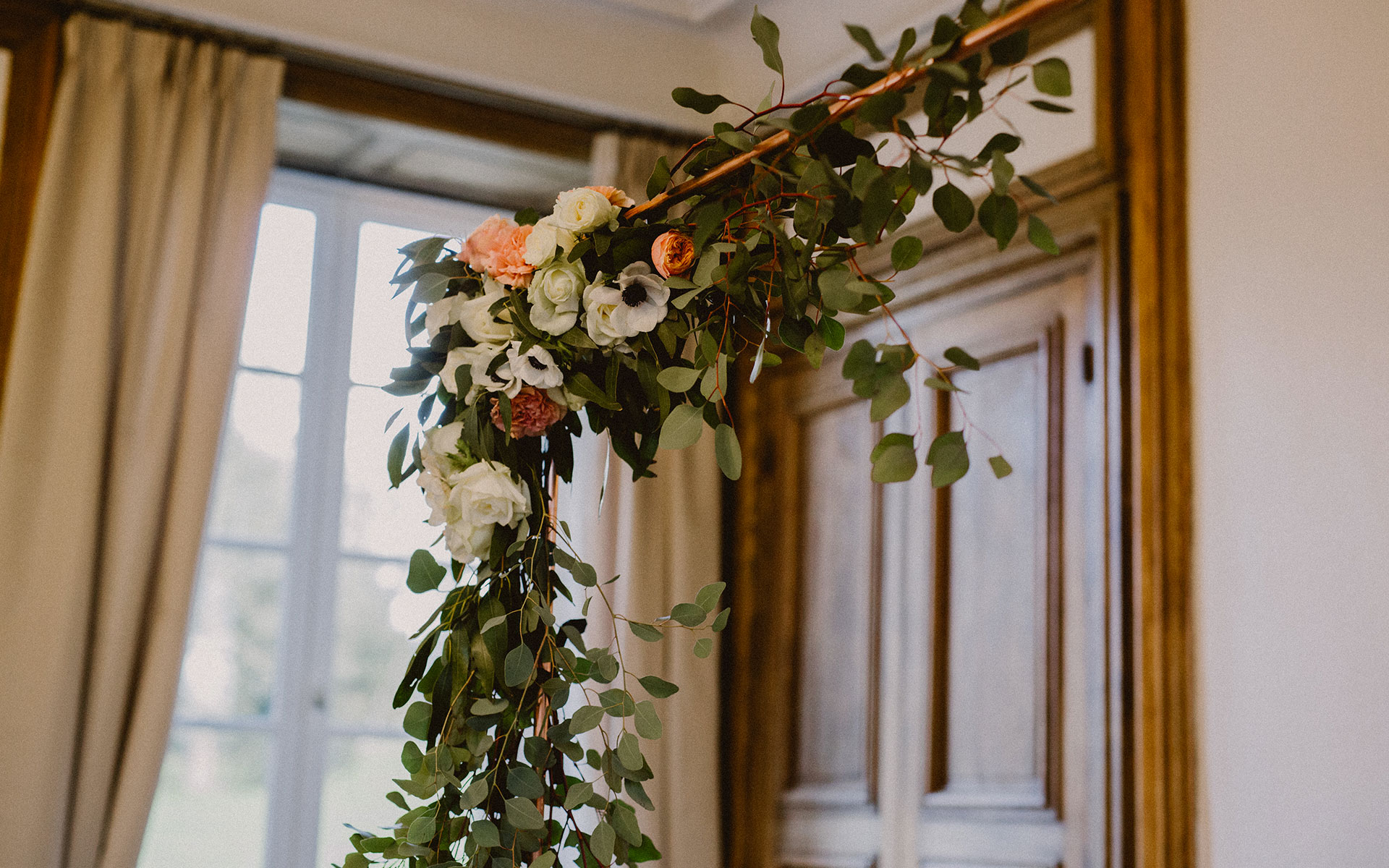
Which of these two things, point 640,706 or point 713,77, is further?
point 713,77

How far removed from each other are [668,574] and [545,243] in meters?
2.21

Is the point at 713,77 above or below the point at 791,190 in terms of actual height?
above

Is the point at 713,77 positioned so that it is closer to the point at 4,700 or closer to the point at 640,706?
the point at 4,700

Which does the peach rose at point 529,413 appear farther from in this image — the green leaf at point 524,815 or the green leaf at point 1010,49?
the green leaf at point 1010,49

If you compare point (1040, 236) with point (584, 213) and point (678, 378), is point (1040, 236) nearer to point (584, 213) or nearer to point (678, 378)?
point (678, 378)

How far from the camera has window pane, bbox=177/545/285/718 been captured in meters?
3.23

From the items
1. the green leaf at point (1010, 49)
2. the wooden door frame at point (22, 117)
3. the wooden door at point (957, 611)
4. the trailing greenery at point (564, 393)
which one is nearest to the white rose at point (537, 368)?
the trailing greenery at point (564, 393)

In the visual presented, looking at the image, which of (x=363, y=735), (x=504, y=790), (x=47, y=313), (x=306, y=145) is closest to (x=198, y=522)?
(x=47, y=313)

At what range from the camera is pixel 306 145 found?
3.51m

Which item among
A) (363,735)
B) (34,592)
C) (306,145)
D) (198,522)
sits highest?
(306,145)

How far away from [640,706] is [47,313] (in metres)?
2.20

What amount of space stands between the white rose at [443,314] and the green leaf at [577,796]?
531mm

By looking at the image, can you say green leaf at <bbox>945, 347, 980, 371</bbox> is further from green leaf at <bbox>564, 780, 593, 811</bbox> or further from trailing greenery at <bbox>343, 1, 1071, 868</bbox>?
green leaf at <bbox>564, 780, 593, 811</bbox>

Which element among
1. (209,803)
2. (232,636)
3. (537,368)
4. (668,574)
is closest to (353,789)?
(209,803)
